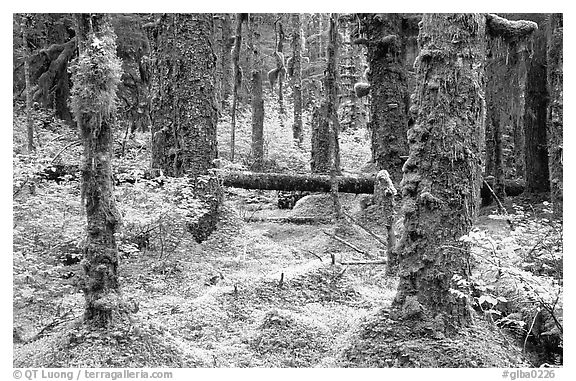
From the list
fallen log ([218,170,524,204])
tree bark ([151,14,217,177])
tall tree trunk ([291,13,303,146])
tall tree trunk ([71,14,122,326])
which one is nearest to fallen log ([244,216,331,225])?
fallen log ([218,170,524,204])

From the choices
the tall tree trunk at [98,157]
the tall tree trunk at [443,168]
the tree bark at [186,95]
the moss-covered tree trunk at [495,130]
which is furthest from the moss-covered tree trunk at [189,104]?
the moss-covered tree trunk at [495,130]

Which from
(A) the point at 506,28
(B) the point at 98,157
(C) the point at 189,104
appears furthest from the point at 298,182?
(B) the point at 98,157

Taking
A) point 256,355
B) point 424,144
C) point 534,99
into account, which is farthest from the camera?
point 534,99

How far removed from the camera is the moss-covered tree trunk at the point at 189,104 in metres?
10.7

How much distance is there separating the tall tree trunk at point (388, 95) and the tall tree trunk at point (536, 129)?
168 inches

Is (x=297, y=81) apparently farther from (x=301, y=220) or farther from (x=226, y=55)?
(x=301, y=220)

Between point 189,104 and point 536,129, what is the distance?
9.29m

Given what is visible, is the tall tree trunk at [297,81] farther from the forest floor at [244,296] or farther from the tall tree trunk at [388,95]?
the forest floor at [244,296]

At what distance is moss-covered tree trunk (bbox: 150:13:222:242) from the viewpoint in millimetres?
10672

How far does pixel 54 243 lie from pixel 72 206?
69 centimetres

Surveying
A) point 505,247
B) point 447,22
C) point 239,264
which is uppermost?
point 447,22

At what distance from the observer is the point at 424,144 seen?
6.09 meters
